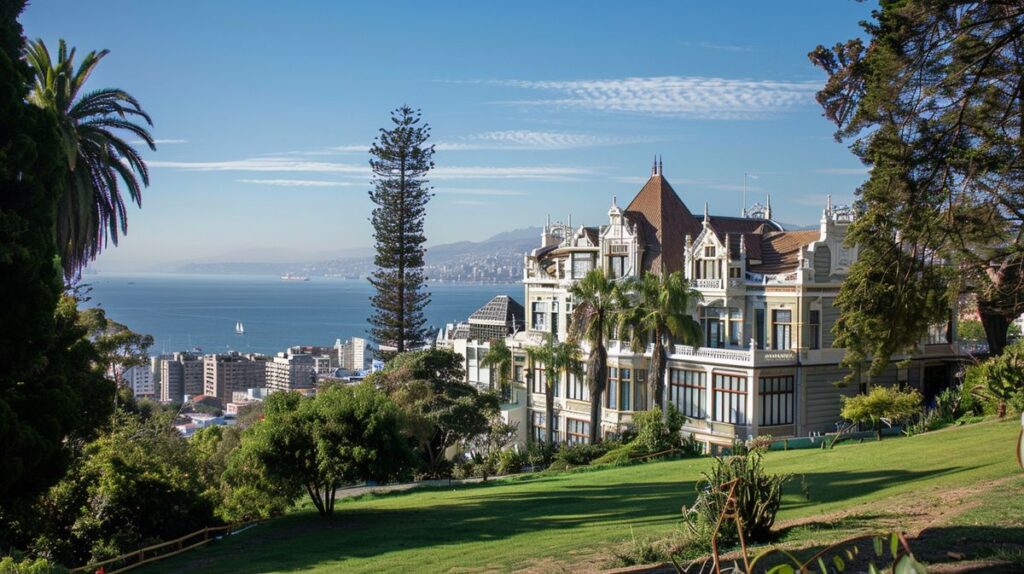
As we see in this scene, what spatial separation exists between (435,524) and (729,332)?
19.0 meters

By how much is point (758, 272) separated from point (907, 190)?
61.0ft

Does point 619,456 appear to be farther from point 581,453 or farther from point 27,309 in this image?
point 27,309

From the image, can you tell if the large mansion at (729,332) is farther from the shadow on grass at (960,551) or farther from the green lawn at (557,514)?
the shadow on grass at (960,551)

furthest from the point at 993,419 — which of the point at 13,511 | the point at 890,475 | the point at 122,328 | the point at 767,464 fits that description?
the point at 122,328

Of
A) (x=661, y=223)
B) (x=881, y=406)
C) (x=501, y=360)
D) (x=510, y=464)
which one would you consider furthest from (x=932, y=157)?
(x=501, y=360)

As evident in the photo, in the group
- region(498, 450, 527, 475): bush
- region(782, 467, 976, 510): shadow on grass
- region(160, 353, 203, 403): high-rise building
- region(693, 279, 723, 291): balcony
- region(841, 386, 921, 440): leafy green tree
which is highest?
region(693, 279, 723, 291): balcony

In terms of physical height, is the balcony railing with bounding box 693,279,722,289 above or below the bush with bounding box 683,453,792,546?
above

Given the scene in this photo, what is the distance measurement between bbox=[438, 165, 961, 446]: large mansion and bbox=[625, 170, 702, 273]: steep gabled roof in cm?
6

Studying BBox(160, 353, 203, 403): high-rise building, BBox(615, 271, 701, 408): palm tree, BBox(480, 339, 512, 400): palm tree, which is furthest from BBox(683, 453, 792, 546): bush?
BBox(160, 353, 203, 403): high-rise building

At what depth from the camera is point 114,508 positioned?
60.3 ft

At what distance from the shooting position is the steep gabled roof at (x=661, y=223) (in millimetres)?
37219

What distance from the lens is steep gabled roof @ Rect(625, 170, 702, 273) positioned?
37219 mm

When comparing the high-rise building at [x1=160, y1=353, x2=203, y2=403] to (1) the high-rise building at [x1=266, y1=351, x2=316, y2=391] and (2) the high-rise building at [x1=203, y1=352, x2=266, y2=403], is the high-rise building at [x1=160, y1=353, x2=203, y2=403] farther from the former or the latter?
→ (1) the high-rise building at [x1=266, y1=351, x2=316, y2=391]

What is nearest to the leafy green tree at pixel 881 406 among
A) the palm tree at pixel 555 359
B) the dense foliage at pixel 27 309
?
the palm tree at pixel 555 359
